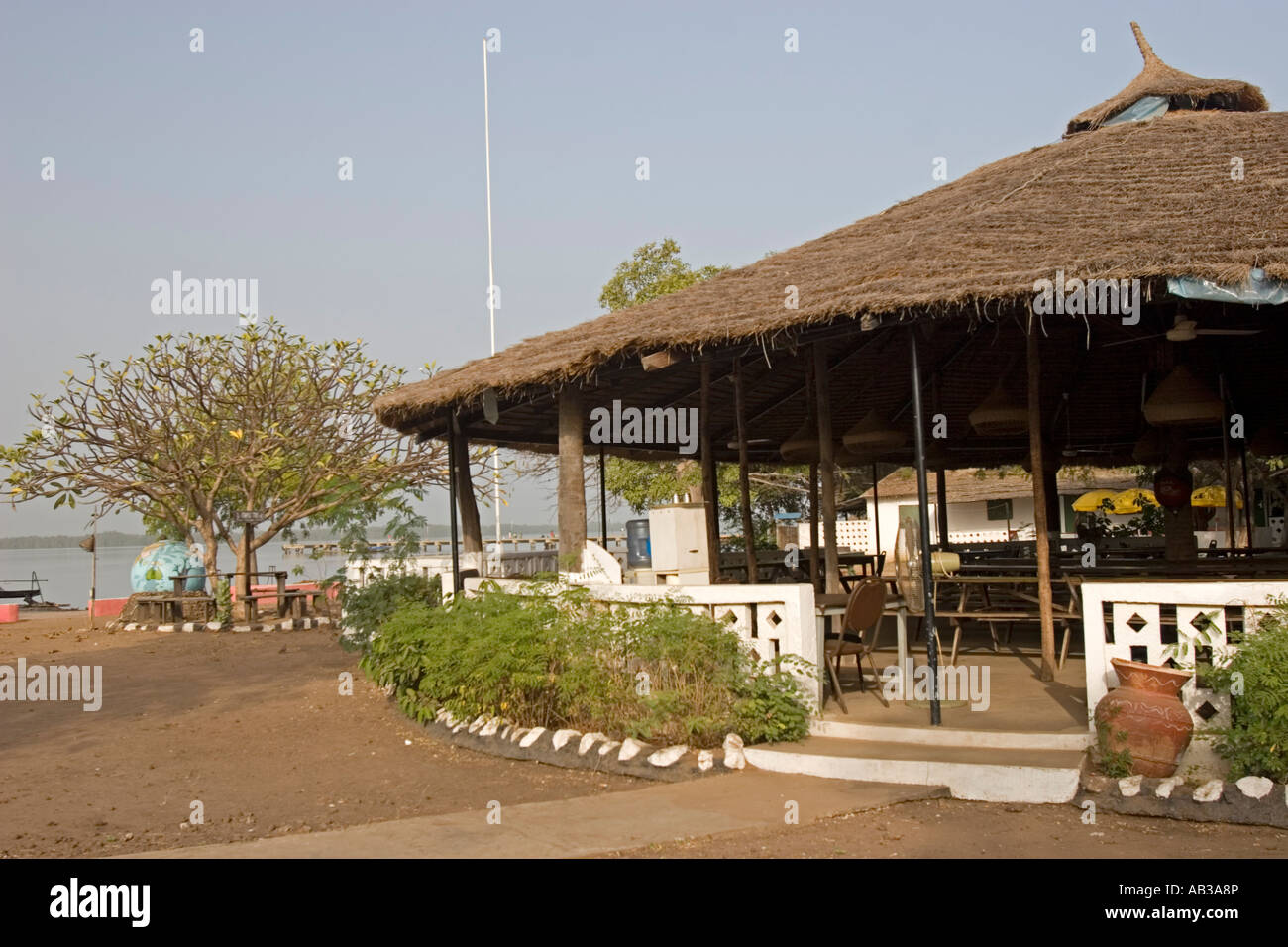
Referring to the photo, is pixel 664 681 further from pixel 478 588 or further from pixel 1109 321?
pixel 1109 321

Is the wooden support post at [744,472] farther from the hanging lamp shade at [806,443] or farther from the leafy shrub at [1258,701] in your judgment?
the leafy shrub at [1258,701]

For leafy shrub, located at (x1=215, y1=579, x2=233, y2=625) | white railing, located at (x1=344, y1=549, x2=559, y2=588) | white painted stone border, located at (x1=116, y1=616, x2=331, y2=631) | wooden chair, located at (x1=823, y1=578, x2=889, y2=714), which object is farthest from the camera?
leafy shrub, located at (x1=215, y1=579, x2=233, y2=625)

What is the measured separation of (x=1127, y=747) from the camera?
627cm

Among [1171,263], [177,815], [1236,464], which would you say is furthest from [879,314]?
[1236,464]

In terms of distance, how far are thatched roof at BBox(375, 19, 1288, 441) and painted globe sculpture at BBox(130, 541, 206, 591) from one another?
499 inches

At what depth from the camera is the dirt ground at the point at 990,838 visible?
5422 millimetres

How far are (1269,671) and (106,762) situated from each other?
318 inches

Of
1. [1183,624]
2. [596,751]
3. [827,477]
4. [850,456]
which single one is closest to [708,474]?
[827,477]

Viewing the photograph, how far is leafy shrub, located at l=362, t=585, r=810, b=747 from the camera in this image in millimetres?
7562

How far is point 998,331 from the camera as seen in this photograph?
408 inches

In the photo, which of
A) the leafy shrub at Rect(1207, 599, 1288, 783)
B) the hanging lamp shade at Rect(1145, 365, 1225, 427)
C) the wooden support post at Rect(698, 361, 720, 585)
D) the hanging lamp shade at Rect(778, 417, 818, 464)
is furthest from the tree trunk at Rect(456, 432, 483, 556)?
the leafy shrub at Rect(1207, 599, 1288, 783)

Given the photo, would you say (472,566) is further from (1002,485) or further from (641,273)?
(1002,485)

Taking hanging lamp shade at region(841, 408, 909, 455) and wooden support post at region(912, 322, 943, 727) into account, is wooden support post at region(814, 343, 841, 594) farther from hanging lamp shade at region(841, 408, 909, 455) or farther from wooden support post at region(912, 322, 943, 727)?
wooden support post at region(912, 322, 943, 727)

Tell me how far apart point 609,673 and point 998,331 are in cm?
498
